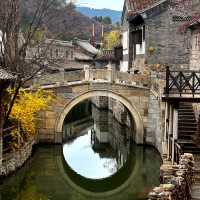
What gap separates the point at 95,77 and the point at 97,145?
6611 mm

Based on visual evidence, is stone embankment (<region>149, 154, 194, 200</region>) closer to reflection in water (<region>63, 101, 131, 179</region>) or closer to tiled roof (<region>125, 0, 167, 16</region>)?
reflection in water (<region>63, 101, 131, 179</region>)

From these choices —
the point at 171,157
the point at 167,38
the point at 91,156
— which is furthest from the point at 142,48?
the point at 171,157

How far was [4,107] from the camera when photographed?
893 inches

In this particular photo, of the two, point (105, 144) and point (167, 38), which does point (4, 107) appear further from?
point (167, 38)

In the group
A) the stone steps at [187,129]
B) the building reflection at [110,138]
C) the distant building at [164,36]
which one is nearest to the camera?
the stone steps at [187,129]

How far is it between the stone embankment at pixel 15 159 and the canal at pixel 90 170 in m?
0.34

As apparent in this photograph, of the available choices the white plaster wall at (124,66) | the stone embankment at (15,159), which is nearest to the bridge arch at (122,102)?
the stone embankment at (15,159)

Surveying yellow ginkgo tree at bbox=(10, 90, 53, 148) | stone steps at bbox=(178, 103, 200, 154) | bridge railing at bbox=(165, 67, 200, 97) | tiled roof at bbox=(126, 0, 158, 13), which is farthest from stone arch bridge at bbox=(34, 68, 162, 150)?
bridge railing at bbox=(165, 67, 200, 97)

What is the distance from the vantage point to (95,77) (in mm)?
29875

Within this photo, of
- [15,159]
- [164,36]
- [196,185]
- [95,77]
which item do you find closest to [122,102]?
[95,77]

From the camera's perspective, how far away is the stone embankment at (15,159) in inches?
862

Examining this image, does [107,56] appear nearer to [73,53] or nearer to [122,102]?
[73,53]

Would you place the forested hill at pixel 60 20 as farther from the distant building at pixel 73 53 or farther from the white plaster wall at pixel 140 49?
the white plaster wall at pixel 140 49

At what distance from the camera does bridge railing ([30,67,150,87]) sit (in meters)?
29.5
